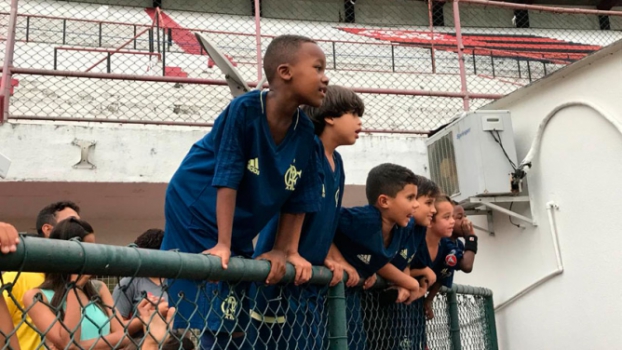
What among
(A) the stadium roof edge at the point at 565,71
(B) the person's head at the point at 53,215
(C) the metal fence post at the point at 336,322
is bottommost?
(C) the metal fence post at the point at 336,322

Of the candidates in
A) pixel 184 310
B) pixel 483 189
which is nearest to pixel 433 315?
pixel 184 310

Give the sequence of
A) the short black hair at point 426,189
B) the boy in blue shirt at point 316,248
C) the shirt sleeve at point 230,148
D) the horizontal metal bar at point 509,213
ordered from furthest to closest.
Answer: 1. the horizontal metal bar at point 509,213
2. the short black hair at point 426,189
3. the boy in blue shirt at point 316,248
4. the shirt sleeve at point 230,148

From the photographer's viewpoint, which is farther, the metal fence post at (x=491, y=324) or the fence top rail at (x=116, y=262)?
the metal fence post at (x=491, y=324)

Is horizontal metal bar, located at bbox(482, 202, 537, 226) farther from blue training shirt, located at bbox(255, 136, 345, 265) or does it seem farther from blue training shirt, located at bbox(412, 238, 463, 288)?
blue training shirt, located at bbox(255, 136, 345, 265)

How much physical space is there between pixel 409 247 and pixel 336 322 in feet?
2.65

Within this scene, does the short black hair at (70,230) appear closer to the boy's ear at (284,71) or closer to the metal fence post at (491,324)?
the boy's ear at (284,71)

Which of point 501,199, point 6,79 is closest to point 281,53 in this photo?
point 501,199

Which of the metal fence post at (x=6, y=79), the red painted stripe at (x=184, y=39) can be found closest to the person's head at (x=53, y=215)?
the metal fence post at (x=6, y=79)

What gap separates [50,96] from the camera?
823 centimetres

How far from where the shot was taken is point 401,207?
2.74 metres

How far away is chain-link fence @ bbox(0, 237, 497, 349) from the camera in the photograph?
1314 mm

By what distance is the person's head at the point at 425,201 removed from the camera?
9.97 feet

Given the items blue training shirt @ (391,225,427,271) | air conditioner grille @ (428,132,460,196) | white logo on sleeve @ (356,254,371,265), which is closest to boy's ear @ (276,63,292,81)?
white logo on sleeve @ (356,254,371,265)

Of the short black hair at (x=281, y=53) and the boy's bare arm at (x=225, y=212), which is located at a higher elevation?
the short black hair at (x=281, y=53)
